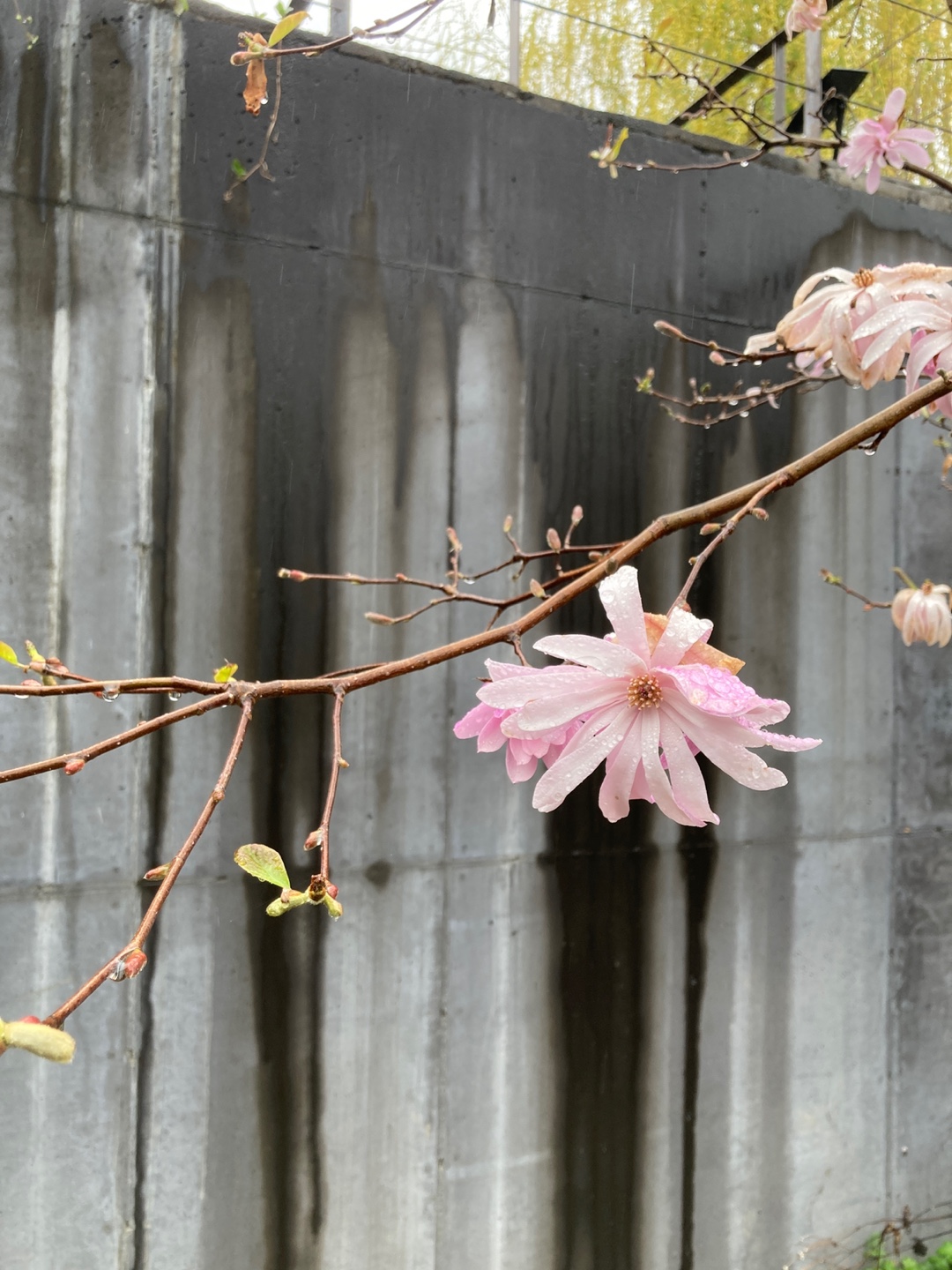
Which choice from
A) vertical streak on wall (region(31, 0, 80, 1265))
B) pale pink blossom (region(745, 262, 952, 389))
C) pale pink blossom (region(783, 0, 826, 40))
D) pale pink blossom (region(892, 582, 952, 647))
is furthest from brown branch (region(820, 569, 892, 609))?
vertical streak on wall (region(31, 0, 80, 1265))

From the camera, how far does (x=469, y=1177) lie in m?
1.93

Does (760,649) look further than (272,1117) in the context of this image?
Yes

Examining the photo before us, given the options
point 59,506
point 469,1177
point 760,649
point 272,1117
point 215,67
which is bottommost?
point 469,1177

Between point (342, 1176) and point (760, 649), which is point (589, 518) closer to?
point (760, 649)

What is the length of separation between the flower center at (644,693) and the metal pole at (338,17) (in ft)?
5.70

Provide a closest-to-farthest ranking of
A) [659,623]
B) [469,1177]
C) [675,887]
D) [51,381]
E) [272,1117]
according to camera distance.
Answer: [659,623] < [51,381] < [272,1117] < [469,1177] < [675,887]

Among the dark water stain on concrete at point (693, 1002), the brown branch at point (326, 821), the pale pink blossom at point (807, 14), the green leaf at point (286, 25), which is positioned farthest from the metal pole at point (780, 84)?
the brown branch at point (326, 821)

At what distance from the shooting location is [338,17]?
1.77 metres

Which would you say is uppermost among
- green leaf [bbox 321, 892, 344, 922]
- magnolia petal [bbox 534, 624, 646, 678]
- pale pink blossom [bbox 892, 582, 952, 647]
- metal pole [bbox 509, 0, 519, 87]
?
metal pole [bbox 509, 0, 519, 87]

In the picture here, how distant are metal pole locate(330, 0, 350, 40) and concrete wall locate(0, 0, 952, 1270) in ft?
0.15

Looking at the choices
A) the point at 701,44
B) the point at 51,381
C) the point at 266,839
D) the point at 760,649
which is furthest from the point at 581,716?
A: the point at 701,44

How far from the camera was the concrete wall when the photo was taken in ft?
5.47

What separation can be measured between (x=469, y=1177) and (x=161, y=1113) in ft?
2.12

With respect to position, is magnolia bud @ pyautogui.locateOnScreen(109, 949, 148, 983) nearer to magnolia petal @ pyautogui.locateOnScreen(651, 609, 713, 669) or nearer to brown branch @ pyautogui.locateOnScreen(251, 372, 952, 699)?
brown branch @ pyautogui.locateOnScreen(251, 372, 952, 699)
